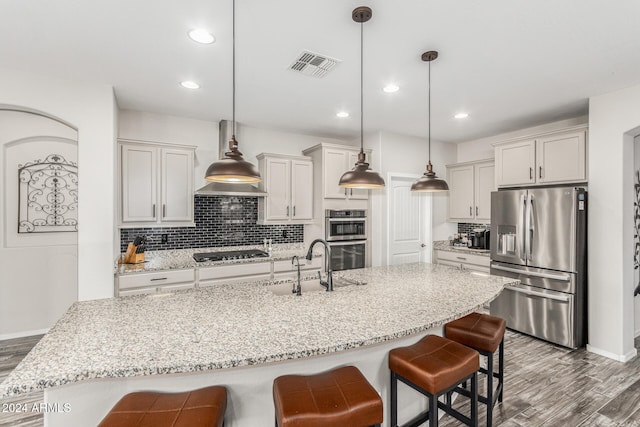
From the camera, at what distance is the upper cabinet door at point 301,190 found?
4328 mm

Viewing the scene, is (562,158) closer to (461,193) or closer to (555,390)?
(461,193)

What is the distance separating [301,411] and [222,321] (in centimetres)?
62

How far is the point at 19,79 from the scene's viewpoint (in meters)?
2.68

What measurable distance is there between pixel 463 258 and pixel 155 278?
4222 mm

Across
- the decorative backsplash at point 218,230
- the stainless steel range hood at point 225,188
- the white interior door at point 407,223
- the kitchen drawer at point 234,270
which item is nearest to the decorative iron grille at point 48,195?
the decorative backsplash at point 218,230

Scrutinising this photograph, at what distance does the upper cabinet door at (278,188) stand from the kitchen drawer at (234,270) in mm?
718

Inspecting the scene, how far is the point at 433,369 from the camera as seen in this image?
1.58 m

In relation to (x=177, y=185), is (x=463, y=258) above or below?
below

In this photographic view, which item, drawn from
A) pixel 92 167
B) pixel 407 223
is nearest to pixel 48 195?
pixel 92 167

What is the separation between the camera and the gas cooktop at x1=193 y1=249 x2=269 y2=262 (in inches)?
142

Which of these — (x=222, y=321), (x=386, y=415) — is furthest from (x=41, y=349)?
(x=386, y=415)

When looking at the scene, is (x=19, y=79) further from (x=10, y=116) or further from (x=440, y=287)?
(x=440, y=287)

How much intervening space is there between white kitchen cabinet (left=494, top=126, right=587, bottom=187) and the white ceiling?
0.37 metres

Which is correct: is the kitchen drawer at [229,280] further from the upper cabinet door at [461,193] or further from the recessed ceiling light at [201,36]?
the upper cabinet door at [461,193]
